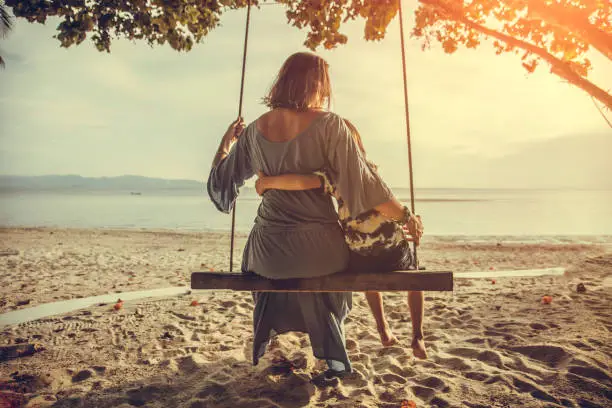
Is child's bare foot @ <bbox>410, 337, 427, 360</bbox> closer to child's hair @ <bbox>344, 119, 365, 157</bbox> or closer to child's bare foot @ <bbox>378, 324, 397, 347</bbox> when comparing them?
child's bare foot @ <bbox>378, 324, 397, 347</bbox>

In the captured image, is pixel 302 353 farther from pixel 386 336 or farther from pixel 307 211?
pixel 307 211

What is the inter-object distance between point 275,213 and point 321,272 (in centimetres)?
47

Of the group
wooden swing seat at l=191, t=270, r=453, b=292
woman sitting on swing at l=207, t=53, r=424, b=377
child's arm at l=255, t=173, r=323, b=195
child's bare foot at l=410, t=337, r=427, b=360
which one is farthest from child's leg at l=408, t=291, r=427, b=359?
child's arm at l=255, t=173, r=323, b=195

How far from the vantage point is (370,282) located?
2.67m

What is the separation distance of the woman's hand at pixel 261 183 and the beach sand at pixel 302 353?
4.44 ft

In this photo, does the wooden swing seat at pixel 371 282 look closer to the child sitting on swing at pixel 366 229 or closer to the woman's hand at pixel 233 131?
the child sitting on swing at pixel 366 229

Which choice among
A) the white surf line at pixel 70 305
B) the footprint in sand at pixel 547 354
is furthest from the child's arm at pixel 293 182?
the white surf line at pixel 70 305

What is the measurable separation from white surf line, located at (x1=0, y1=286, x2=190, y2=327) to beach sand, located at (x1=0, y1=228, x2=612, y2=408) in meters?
0.25

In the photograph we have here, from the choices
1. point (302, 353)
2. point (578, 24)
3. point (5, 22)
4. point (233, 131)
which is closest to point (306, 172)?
point (233, 131)

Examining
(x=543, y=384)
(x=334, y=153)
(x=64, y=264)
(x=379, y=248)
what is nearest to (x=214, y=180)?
(x=334, y=153)

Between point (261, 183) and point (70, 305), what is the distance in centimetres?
422

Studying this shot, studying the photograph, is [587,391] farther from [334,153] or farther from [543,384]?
[334,153]

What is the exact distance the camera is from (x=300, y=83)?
2764 mm

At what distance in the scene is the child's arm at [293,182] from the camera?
2.70 m
